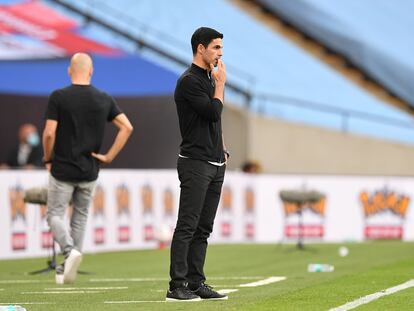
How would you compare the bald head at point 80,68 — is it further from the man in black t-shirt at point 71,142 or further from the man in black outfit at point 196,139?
the man in black outfit at point 196,139

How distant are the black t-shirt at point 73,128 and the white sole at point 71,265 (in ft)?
→ 2.65

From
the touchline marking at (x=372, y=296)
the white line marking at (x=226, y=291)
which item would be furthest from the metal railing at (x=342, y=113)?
the white line marking at (x=226, y=291)

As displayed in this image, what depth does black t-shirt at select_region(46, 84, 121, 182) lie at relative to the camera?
38.0 feet

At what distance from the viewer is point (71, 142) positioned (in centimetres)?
1162

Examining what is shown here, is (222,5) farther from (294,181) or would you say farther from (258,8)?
(294,181)

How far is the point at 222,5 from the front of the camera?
99.6ft

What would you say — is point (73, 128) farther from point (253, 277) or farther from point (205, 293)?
point (205, 293)

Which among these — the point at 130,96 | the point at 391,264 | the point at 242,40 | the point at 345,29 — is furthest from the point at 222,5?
the point at 391,264

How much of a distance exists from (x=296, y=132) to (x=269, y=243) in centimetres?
645

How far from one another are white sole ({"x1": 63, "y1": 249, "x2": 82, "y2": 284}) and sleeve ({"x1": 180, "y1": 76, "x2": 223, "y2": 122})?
270cm

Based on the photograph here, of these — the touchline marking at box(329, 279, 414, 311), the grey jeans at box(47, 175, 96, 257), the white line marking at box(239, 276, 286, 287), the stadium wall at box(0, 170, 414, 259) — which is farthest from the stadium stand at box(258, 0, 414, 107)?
the touchline marking at box(329, 279, 414, 311)

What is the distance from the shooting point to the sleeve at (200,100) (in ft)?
29.3

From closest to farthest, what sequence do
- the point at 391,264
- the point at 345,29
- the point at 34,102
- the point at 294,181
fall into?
1. the point at 391,264
2. the point at 294,181
3. the point at 34,102
4. the point at 345,29

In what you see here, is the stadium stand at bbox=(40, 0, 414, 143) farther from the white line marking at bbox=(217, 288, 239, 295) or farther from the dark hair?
the dark hair
